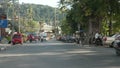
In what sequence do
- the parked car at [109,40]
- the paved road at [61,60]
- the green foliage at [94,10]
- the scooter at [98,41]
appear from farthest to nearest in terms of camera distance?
the green foliage at [94,10], the scooter at [98,41], the parked car at [109,40], the paved road at [61,60]

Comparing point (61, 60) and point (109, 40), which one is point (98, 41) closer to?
point (109, 40)

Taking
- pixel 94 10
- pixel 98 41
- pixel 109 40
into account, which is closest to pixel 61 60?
pixel 109 40

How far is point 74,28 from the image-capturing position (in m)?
92.1

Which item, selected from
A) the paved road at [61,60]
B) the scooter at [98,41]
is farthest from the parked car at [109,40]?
the paved road at [61,60]

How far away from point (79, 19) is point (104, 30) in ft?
63.2

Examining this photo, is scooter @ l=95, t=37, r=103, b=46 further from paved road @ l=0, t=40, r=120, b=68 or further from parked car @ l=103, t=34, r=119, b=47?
paved road @ l=0, t=40, r=120, b=68

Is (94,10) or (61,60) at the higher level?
(94,10)

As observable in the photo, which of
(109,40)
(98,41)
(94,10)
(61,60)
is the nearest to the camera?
(61,60)

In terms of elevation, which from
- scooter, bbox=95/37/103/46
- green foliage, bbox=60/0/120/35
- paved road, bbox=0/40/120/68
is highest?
green foliage, bbox=60/0/120/35

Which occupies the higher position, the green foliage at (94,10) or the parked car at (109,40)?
the green foliage at (94,10)

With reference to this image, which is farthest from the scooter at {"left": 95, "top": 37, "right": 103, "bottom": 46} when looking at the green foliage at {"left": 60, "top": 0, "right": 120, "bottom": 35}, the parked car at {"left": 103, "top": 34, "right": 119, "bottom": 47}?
the parked car at {"left": 103, "top": 34, "right": 119, "bottom": 47}

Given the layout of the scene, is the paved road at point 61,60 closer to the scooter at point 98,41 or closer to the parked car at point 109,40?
the parked car at point 109,40

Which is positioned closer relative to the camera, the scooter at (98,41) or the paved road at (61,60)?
the paved road at (61,60)

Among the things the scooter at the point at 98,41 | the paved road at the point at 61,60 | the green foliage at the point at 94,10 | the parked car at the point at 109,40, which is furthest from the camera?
the green foliage at the point at 94,10
